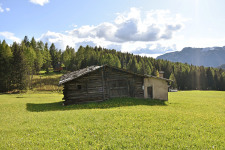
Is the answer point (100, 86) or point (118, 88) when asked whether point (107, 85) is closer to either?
point (100, 86)

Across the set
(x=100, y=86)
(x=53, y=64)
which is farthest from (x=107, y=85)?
(x=53, y=64)

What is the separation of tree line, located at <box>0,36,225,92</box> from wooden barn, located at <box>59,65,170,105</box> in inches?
1409

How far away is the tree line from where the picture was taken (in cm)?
5106

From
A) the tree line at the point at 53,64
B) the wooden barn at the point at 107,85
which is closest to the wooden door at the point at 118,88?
the wooden barn at the point at 107,85

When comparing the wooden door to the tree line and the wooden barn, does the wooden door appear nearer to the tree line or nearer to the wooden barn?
the wooden barn

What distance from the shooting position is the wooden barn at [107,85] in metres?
23.5

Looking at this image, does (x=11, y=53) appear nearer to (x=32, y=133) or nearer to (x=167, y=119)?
(x=32, y=133)

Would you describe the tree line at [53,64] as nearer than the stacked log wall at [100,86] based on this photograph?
No

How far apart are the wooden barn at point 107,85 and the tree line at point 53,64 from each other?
3580 cm

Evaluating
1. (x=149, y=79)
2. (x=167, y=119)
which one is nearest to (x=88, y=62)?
(x=149, y=79)

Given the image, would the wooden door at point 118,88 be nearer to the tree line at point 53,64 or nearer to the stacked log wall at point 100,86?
the stacked log wall at point 100,86

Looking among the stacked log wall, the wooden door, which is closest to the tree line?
the stacked log wall

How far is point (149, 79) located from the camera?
2647cm

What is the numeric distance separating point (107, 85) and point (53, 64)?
8714 cm
